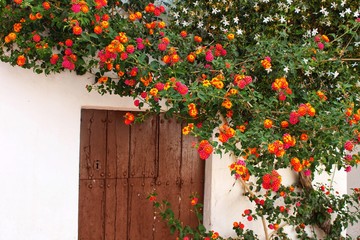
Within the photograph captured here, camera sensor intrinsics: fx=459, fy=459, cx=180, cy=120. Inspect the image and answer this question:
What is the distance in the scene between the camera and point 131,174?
3.69m

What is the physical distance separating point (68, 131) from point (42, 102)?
28 cm

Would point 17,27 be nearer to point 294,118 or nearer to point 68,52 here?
point 68,52

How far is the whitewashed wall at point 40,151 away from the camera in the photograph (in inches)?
119

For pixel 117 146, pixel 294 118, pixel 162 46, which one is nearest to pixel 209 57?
pixel 162 46

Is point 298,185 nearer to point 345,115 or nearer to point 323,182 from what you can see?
point 323,182

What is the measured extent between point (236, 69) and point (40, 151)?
4.84ft

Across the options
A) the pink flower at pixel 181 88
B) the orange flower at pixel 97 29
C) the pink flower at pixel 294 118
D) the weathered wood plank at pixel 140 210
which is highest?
the orange flower at pixel 97 29

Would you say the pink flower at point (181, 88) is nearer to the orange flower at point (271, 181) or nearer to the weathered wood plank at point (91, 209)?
the orange flower at point (271, 181)

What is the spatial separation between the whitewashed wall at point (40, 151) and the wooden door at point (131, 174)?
0.20 m

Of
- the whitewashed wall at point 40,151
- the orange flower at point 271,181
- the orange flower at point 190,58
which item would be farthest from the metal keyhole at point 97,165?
the orange flower at point 271,181

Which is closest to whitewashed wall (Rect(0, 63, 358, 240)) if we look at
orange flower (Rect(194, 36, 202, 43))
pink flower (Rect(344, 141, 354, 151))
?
orange flower (Rect(194, 36, 202, 43))

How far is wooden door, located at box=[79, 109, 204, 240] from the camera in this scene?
3527mm

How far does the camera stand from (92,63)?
123 inches

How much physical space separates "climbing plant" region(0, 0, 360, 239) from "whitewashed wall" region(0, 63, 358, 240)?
0.14 meters
